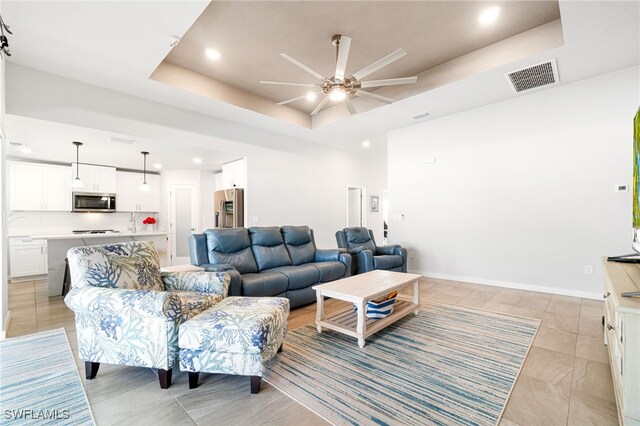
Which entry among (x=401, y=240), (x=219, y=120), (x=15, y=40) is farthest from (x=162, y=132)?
(x=401, y=240)

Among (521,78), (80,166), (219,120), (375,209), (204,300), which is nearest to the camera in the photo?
(204,300)

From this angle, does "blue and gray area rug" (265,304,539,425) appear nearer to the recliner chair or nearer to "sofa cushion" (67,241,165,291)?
"sofa cushion" (67,241,165,291)

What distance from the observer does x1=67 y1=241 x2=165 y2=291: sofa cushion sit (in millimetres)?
2000

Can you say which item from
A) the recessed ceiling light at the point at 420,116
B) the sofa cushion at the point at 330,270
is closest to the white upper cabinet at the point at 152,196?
the sofa cushion at the point at 330,270

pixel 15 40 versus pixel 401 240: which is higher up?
pixel 15 40

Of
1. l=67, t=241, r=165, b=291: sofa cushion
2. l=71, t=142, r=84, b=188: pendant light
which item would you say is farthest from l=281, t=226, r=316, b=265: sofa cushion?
l=71, t=142, r=84, b=188: pendant light

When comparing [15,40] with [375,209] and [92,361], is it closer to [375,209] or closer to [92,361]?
[92,361]

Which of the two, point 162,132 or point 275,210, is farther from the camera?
point 275,210

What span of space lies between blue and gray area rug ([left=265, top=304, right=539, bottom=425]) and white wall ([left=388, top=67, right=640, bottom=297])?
162 cm

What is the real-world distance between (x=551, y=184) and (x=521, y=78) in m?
1.51

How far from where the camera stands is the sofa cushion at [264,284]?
2.98m

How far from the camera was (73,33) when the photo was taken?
8.28 ft

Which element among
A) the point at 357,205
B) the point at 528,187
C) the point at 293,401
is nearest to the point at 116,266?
the point at 293,401

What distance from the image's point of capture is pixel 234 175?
235 inches
